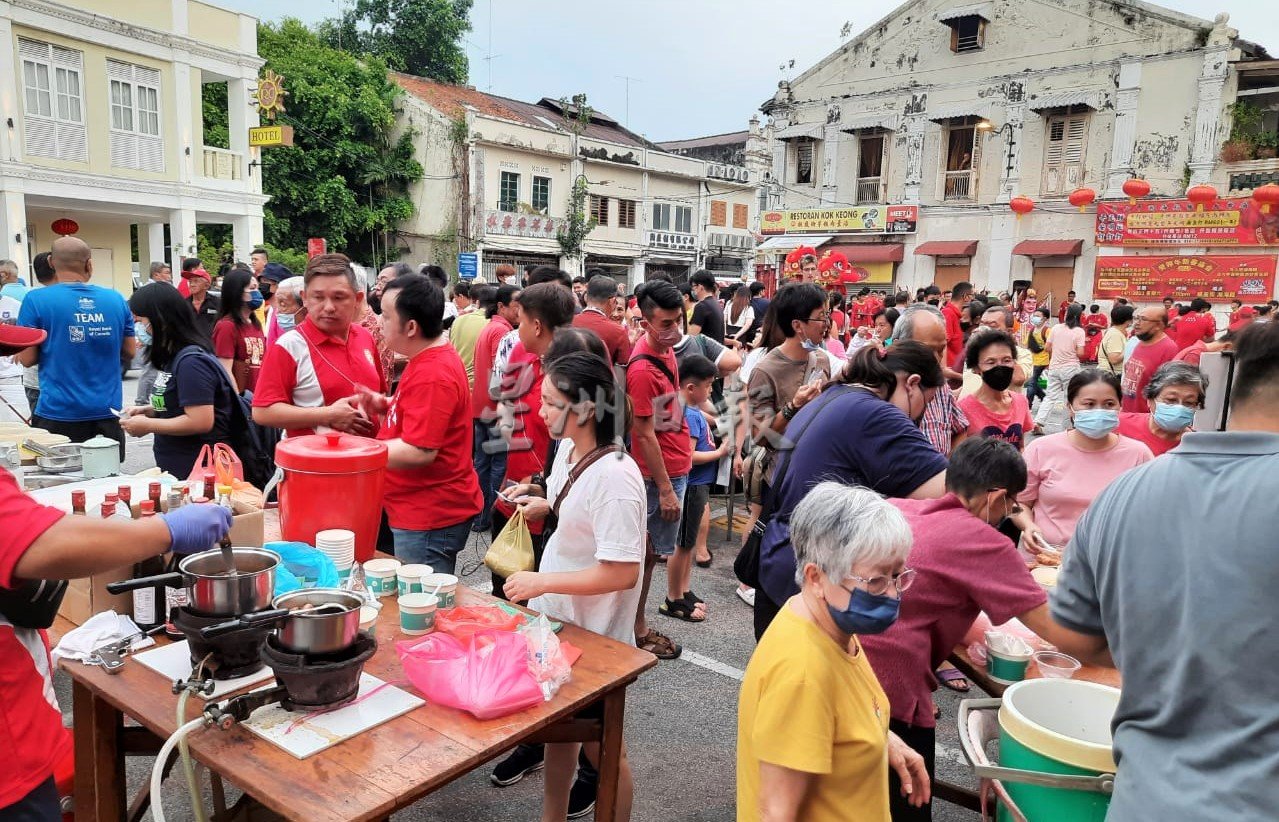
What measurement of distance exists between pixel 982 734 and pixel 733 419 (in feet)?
Result: 13.3

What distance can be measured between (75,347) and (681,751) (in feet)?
13.9

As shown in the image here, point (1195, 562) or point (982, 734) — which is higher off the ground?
point (1195, 562)

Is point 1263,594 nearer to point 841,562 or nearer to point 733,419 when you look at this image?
point 841,562

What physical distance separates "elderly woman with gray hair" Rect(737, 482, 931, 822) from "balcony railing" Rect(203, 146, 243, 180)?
20.4m

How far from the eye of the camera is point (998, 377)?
436 cm

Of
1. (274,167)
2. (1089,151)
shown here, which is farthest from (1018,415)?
(274,167)

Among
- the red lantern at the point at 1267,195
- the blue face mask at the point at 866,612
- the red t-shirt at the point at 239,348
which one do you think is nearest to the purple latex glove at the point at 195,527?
the blue face mask at the point at 866,612

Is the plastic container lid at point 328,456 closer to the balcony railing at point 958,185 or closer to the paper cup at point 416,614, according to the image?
the paper cup at point 416,614

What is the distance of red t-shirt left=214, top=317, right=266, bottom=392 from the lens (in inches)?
213

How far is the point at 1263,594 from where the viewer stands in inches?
53.4

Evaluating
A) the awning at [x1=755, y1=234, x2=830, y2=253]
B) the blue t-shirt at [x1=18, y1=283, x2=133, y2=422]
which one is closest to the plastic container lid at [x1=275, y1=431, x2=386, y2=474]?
the blue t-shirt at [x1=18, y1=283, x2=133, y2=422]

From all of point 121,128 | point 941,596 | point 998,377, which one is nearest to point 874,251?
point 121,128

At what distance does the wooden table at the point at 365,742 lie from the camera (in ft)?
5.28

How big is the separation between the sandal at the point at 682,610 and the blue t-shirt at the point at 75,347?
374 centimetres
